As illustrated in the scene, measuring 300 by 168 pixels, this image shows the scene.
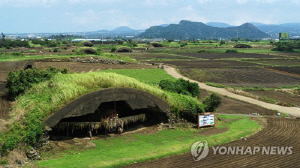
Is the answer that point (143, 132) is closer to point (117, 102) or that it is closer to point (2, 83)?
point (117, 102)

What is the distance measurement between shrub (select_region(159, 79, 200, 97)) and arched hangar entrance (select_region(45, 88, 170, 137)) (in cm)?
585

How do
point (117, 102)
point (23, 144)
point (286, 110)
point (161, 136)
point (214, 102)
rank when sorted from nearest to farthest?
1. point (23, 144)
2. point (161, 136)
3. point (117, 102)
4. point (214, 102)
5. point (286, 110)

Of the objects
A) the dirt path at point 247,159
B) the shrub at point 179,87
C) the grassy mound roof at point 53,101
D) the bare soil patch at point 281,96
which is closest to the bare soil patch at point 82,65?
the shrub at point 179,87

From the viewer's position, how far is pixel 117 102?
973 inches

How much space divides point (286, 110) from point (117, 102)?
2145cm

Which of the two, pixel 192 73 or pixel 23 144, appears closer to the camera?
pixel 23 144

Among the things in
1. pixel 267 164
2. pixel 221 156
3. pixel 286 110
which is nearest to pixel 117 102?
pixel 221 156

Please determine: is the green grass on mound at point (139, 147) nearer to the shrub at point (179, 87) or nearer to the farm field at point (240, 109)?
the shrub at point (179, 87)

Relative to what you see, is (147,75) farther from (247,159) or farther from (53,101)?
(247,159)

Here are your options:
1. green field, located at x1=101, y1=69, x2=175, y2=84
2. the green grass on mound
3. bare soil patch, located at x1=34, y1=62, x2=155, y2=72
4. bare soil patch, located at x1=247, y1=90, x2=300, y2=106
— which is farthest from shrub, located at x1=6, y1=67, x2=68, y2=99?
bare soil patch, located at x1=34, y1=62, x2=155, y2=72

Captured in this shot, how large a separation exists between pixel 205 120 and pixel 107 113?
8392mm

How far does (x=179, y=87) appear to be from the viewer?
107 ft

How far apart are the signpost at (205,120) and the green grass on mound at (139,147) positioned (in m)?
0.86

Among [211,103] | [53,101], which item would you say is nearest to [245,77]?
[211,103]
